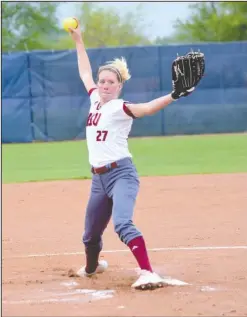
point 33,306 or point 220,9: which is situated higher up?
point 220,9

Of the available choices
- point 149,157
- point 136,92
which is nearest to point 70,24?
point 149,157

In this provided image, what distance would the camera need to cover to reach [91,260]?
647cm

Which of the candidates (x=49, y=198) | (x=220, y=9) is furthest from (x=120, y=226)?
(x=220, y=9)

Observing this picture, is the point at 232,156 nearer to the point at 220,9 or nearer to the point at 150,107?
the point at 150,107

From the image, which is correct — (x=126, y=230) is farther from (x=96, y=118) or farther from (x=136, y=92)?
(x=136, y=92)

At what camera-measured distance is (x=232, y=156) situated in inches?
642

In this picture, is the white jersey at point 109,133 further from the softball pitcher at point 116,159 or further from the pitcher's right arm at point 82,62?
the pitcher's right arm at point 82,62

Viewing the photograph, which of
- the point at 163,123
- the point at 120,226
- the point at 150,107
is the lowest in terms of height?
the point at 163,123

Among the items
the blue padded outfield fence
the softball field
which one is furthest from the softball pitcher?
the blue padded outfield fence

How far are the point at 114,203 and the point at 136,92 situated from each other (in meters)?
15.8

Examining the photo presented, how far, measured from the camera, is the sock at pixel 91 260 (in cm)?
645

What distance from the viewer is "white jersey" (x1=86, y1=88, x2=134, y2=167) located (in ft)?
19.8

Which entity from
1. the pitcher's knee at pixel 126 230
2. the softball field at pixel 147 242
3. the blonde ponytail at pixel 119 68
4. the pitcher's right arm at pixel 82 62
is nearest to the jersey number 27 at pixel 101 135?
the blonde ponytail at pixel 119 68

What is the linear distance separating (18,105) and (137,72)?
339cm
